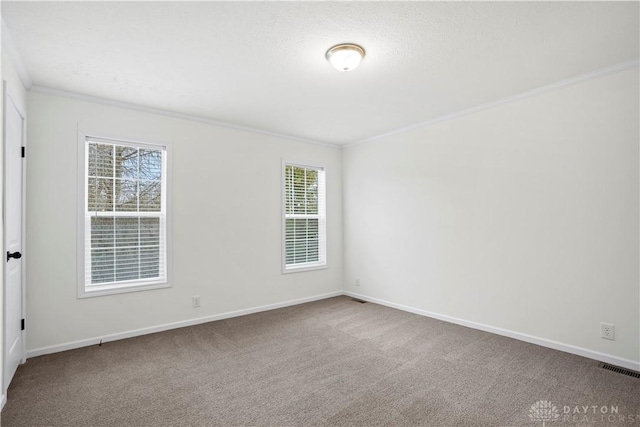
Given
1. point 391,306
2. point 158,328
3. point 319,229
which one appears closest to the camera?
point 158,328

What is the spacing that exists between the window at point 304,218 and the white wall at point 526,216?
3.31 ft

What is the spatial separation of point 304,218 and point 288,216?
1.00 ft

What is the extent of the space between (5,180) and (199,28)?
1745 mm

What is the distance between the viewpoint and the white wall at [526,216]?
9.18 feet

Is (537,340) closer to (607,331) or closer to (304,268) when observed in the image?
(607,331)

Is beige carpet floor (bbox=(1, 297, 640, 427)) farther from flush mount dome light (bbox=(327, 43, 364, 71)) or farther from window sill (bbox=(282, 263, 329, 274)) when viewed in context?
flush mount dome light (bbox=(327, 43, 364, 71))

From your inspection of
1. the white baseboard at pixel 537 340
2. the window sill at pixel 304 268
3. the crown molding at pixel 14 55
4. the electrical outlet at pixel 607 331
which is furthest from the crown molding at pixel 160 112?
the electrical outlet at pixel 607 331

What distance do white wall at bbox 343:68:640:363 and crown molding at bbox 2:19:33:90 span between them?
401 cm

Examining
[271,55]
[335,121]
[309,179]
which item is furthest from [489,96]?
[309,179]

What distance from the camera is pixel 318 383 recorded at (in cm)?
253

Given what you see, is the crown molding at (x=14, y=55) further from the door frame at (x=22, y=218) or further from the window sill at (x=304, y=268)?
the window sill at (x=304, y=268)

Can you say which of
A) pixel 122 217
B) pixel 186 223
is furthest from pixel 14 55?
pixel 186 223

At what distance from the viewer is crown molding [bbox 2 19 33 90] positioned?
223 cm

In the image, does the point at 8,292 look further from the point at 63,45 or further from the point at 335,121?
the point at 335,121
